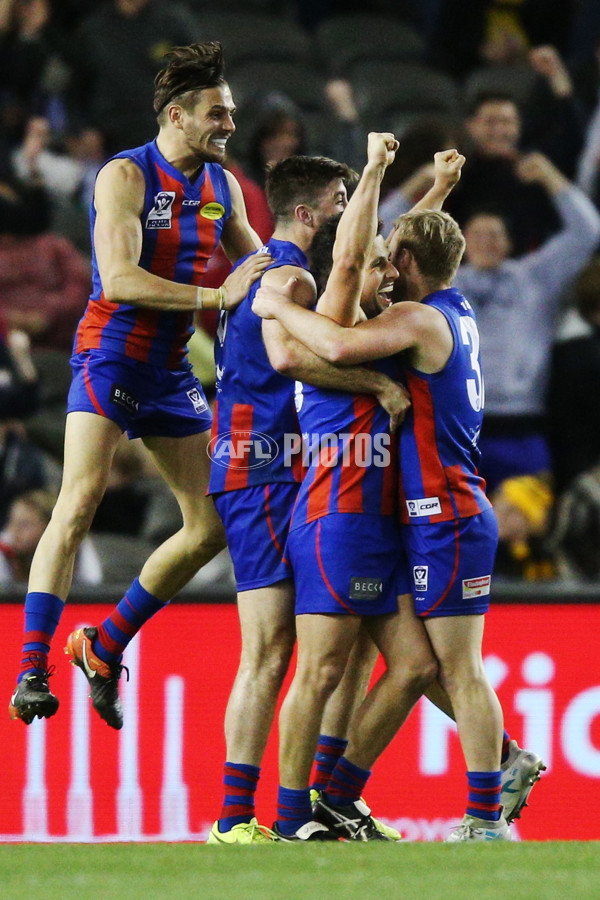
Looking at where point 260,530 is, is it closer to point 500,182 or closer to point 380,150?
point 380,150

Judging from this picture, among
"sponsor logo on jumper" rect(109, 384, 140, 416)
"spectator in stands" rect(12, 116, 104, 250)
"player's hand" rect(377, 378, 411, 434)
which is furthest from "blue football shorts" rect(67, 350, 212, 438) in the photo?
"spectator in stands" rect(12, 116, 104, 250)

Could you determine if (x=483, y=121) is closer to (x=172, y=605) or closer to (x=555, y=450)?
(x=555, y=450)

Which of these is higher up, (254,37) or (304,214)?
(254,37)

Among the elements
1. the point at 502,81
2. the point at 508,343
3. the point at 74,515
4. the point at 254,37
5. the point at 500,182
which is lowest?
the point at 74,515

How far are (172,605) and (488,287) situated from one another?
2.98 metres

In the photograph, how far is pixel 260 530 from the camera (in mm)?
5266

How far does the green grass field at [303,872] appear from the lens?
3.79 meters

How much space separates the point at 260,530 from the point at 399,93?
6.40 metres

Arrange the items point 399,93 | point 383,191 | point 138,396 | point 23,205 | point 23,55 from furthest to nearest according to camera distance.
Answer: point 399,93
point 23,55
point 23,205
point 383,191
point 138,396

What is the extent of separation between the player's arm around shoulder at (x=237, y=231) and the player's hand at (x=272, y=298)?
73 centimetres

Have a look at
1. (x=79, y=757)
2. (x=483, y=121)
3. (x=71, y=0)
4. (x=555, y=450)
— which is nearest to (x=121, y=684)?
(x=79, y=757)

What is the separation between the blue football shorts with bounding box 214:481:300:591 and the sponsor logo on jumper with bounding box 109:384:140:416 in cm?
49

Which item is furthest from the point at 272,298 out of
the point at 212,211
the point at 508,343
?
the point at 508,343

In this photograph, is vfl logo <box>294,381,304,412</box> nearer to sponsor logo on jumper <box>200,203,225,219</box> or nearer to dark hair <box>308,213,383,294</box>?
dark hair <box>308,213,383,294</box>
